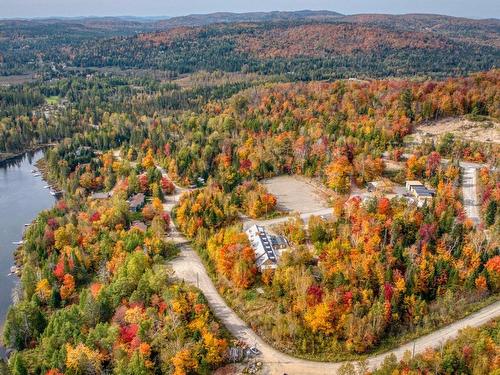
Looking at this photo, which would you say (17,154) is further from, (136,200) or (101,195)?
(136,200)

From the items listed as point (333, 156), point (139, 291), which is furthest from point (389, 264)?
point (333, 156)

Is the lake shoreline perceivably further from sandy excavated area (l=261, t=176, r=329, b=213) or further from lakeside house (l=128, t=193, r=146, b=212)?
sandy excavated area (l=261, t=176, r=329, b=213)

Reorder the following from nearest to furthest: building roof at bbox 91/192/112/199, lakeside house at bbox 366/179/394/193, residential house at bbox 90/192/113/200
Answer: lakeside house at bbox 366/179/394/193, residential house at bbox 90/192/113/200, building roof at bbox 91/192/112/199

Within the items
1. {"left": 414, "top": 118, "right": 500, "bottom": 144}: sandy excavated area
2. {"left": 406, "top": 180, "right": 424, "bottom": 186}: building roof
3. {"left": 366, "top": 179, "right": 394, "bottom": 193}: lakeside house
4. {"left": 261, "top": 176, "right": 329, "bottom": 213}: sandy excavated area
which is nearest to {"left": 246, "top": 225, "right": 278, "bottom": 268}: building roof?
{"left": 261, "top": 176, "right": 329, "bottom": 213}: sandy excavated area

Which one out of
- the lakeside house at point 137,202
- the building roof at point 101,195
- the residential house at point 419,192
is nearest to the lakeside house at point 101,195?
the building roof at point 101,195

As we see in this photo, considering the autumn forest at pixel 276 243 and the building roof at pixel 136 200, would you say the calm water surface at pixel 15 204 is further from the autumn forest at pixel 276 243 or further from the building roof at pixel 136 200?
the building roof at pixel 136 200

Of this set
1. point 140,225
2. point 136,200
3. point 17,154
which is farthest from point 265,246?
point 17,154
